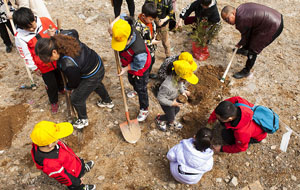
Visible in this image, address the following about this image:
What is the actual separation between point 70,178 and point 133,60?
169cm

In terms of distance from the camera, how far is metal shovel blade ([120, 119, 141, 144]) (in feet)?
11.0

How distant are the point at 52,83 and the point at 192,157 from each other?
2531 millimetres

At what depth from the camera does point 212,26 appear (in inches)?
183

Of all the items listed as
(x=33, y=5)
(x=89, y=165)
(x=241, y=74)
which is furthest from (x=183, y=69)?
(x=33, y=5)

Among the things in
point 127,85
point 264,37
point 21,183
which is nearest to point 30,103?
point 21,183

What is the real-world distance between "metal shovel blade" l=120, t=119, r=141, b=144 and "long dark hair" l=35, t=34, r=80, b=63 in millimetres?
1431

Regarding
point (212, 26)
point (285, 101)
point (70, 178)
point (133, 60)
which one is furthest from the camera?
point (212, 26)

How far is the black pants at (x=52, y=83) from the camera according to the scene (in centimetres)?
335

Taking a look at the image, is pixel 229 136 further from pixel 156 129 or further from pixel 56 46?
pixel 56 46

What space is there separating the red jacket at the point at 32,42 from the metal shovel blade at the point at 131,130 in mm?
1475

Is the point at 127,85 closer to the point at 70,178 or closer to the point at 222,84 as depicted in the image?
the point at 222,84

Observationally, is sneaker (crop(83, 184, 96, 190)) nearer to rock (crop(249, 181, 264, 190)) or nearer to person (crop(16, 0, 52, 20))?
rock (crop(249, 181, 264, 190))

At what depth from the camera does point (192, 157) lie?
248cm

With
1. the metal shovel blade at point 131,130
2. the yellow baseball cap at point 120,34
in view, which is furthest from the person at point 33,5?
the metal shovel blade at point 131,130
